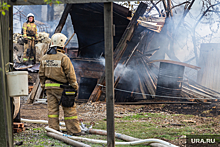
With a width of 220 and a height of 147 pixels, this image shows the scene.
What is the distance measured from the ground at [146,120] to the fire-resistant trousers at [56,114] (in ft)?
1.13

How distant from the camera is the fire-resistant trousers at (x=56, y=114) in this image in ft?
15.8

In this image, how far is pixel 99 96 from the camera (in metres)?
8.62

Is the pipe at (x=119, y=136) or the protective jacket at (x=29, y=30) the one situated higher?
the protective jacket at (x=29, y=30)

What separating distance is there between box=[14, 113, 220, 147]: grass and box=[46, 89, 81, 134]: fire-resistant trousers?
0.31 meters

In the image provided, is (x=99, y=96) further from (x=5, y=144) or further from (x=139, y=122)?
(x=5, y=144)

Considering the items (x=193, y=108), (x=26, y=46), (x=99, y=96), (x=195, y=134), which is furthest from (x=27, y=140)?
(x=26, y=46)

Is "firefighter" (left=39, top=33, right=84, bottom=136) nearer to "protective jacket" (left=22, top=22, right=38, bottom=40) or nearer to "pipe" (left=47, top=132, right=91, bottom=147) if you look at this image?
"pipe" (left=47, top=132, right=91, bottom=147)

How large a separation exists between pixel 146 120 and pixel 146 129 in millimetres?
1005

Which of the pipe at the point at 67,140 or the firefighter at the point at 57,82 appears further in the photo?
the firefighter at the point at 57,82

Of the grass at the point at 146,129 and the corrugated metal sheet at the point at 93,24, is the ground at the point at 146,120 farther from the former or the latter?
the corrugated metal sheet at the point at 93,24

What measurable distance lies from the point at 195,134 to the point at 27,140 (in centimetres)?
342

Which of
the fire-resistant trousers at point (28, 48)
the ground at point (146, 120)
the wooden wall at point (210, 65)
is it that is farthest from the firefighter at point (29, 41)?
the wooden wall at point (210, 65)

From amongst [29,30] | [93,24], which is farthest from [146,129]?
[29,30]

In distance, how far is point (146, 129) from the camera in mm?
5262
